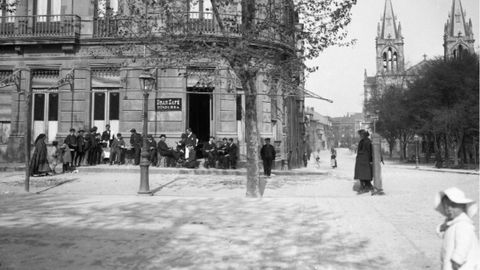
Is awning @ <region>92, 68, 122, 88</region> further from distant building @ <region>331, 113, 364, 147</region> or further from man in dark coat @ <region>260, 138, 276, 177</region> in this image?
distant building @ <region>331, 113, 364, 147</region>

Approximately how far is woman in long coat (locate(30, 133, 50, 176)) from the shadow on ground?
5557 mm

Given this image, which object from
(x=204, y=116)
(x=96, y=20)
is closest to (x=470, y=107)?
(x=204, y=116)

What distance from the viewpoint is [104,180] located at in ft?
48.4

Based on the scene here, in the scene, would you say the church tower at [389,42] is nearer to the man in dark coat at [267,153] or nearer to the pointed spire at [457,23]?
the pointed spire at [457,23]

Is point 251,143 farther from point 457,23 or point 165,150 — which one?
point 457,23

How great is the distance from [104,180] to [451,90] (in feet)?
84.3

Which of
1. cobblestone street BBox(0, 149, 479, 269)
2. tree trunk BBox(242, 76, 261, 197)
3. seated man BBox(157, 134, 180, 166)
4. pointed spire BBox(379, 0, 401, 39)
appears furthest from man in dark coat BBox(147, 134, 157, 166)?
pointed spire BBox(379, 0, 401, 39)

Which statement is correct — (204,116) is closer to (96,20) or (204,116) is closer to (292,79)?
(96,20)

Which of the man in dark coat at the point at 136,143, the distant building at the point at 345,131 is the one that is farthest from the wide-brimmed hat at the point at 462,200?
the distant building at the point at 345,131

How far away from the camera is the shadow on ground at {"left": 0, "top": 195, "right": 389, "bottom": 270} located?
17.9 feet

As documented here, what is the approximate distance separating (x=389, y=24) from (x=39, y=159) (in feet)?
323

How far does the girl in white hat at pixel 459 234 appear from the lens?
3062mm

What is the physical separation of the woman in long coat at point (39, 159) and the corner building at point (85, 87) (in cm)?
449

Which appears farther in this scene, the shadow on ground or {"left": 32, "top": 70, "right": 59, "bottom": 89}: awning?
{"left": 32, "top": 70, "right": 59, "bottom": 89}: awning
